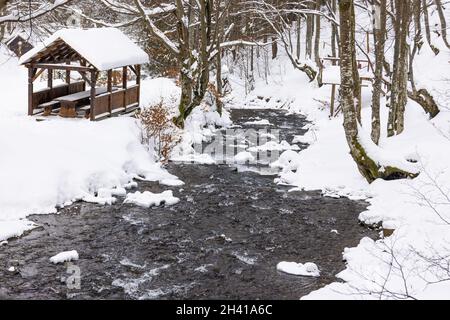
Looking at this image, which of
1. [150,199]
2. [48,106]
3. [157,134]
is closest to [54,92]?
[48,106]

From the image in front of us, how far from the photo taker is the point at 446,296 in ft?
24.7

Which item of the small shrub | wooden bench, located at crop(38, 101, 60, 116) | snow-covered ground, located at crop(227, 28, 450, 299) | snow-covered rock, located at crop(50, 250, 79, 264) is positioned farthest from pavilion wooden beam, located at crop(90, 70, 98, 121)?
snow-covered rock, located at crop(50, 250, 79, 264)

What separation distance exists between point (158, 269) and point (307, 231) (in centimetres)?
401

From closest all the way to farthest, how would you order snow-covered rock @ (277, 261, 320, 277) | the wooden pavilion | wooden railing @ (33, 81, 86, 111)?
1. snow-covered rock @ (277, 261, 320, 277)
2. the wooden pavilion
3. wooden railing @ (33, 81, 86, 111)

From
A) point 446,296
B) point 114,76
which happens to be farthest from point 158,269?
point 114,76

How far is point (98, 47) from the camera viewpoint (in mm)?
20391

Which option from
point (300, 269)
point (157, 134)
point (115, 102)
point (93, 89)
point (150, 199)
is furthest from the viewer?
point (115, 102)

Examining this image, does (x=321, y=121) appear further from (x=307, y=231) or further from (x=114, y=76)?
(x=307, y=231)

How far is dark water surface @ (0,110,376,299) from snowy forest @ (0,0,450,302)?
0.16 ft

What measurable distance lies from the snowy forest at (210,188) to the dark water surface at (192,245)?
0.05m

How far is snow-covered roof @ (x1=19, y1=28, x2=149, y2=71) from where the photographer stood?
19.5m

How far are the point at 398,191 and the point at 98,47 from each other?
40.1 ft

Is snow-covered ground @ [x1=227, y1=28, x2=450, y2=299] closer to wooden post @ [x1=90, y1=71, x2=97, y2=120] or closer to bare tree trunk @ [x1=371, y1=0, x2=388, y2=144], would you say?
bare tree trunk @ [x1=371, y1=0, x2=388, y2=144]

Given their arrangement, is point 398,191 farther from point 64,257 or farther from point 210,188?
point 64,257
